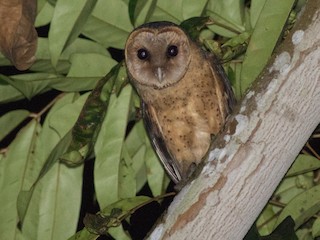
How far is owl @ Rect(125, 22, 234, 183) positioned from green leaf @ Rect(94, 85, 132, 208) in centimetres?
44

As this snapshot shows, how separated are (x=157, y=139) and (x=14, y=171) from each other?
667 millimetres

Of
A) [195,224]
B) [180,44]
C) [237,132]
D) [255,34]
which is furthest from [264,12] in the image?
[180,44]

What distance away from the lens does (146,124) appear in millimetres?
2885

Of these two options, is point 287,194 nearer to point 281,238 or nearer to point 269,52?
point 281,238

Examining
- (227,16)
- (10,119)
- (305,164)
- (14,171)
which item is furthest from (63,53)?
(305,164)

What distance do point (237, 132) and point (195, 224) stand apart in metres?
0.21

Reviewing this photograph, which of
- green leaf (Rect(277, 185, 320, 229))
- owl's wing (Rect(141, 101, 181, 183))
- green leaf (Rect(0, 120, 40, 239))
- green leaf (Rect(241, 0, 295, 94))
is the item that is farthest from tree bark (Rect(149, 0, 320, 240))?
owl's wing (Rect(141, 101, 181, 183))

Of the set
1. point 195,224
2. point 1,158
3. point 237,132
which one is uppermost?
point 237,132

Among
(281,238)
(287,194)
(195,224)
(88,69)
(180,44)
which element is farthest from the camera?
(180,44)

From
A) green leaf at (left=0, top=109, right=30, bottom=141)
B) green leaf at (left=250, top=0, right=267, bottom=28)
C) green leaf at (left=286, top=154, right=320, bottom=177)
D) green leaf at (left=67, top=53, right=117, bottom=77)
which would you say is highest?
green leaf at (left=250, top=0, right=267, bottom=28)

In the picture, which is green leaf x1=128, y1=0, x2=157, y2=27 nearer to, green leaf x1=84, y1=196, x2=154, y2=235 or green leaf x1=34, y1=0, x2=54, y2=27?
green leaf x1=34, y1=0, x2=54, y2=27

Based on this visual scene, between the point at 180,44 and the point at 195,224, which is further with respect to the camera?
the point at 180,44

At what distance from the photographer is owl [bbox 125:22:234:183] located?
116 inches

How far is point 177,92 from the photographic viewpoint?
9.93 ft
